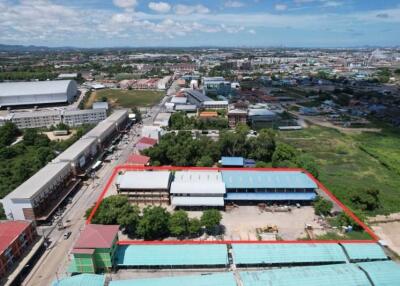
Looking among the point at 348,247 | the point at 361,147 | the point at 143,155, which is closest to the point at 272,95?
the point at 361,147

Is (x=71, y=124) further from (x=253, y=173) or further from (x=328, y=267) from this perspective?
(x=328, y=267)

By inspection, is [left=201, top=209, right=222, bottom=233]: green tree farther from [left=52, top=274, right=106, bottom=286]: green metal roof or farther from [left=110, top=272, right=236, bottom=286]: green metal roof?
[left=52, top=274, right=106, bottom=286]: green metal roof

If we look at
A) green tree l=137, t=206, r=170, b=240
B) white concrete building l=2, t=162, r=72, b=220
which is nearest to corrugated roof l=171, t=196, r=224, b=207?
green tree l=137, t=206, r=170, b=240

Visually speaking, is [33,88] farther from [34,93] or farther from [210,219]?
[210,219]

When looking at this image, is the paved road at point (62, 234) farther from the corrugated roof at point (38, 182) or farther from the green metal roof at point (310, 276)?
the green metal roof at point (310, 276)

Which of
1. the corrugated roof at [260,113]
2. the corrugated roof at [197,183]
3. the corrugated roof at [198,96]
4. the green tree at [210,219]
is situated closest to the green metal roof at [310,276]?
the green tree at [210,219]
